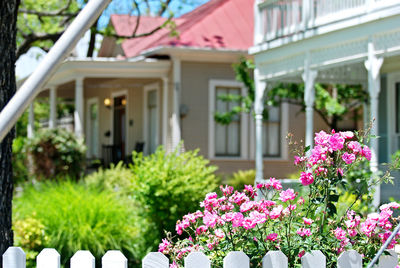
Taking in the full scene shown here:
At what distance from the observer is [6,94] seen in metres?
4.83

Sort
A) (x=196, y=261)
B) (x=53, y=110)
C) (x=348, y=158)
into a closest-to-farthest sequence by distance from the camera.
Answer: (x=196, y=261) < (x=348, y=158) < (x=53, y=110)

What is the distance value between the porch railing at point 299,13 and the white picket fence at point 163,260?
6.92 m

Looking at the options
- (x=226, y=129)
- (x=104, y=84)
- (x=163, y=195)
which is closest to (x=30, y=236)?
(x=163, y=195)

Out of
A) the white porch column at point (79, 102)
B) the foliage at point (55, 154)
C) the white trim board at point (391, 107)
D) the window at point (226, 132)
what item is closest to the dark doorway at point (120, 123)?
the white porch column at point (79, 102)

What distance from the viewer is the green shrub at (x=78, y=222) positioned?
8258 millimetres

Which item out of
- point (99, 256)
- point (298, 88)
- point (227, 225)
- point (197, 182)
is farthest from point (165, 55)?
point (227, 225)

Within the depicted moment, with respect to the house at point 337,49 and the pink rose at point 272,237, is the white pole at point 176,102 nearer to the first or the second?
the house at point 337,49

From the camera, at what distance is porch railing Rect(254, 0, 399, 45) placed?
404 inches

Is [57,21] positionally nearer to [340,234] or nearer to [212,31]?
[212,31]

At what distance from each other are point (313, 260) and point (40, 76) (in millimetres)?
1574

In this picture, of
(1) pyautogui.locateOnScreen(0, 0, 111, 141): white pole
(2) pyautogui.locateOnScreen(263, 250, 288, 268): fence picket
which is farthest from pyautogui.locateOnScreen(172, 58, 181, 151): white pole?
(1) pyautogui.locateOnScreen(0, 0, 111, 141): white pole

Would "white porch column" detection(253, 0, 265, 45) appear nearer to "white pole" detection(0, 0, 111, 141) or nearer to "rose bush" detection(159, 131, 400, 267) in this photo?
"rose bush" detection(159, 131, 400, 267)

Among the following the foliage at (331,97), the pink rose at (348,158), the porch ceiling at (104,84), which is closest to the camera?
the pink rose at (348,158)

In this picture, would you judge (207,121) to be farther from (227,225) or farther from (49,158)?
(227,225)
